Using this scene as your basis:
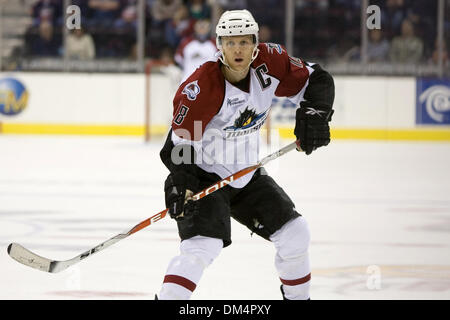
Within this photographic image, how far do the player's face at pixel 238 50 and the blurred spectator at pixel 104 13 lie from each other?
8697mm

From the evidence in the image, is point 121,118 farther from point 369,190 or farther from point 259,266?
point 259,266

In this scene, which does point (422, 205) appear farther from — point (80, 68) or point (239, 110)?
point (80, 68)

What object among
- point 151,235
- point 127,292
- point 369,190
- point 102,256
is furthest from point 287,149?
point 369,190

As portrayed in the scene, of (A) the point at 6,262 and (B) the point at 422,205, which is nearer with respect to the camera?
(A) the point at 6,262

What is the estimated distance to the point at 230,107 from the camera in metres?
3.15

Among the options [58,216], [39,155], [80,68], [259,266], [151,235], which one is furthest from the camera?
[80,68]

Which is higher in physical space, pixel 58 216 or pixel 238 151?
pixel 238 151

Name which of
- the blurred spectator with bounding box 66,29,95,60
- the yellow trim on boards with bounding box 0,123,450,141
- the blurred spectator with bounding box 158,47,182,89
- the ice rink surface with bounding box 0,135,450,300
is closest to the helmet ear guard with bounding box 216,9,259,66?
the ice rink surface with bounding box 0,135,450,300

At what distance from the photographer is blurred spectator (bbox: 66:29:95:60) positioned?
11.4 metres

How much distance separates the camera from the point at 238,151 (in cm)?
330

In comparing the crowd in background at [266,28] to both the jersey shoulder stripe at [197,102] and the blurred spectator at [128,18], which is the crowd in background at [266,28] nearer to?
the blurred spectator at [128,18]

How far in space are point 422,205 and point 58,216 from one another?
7.34ft

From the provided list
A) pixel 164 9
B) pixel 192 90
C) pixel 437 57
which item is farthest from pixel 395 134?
pixel 192 90
